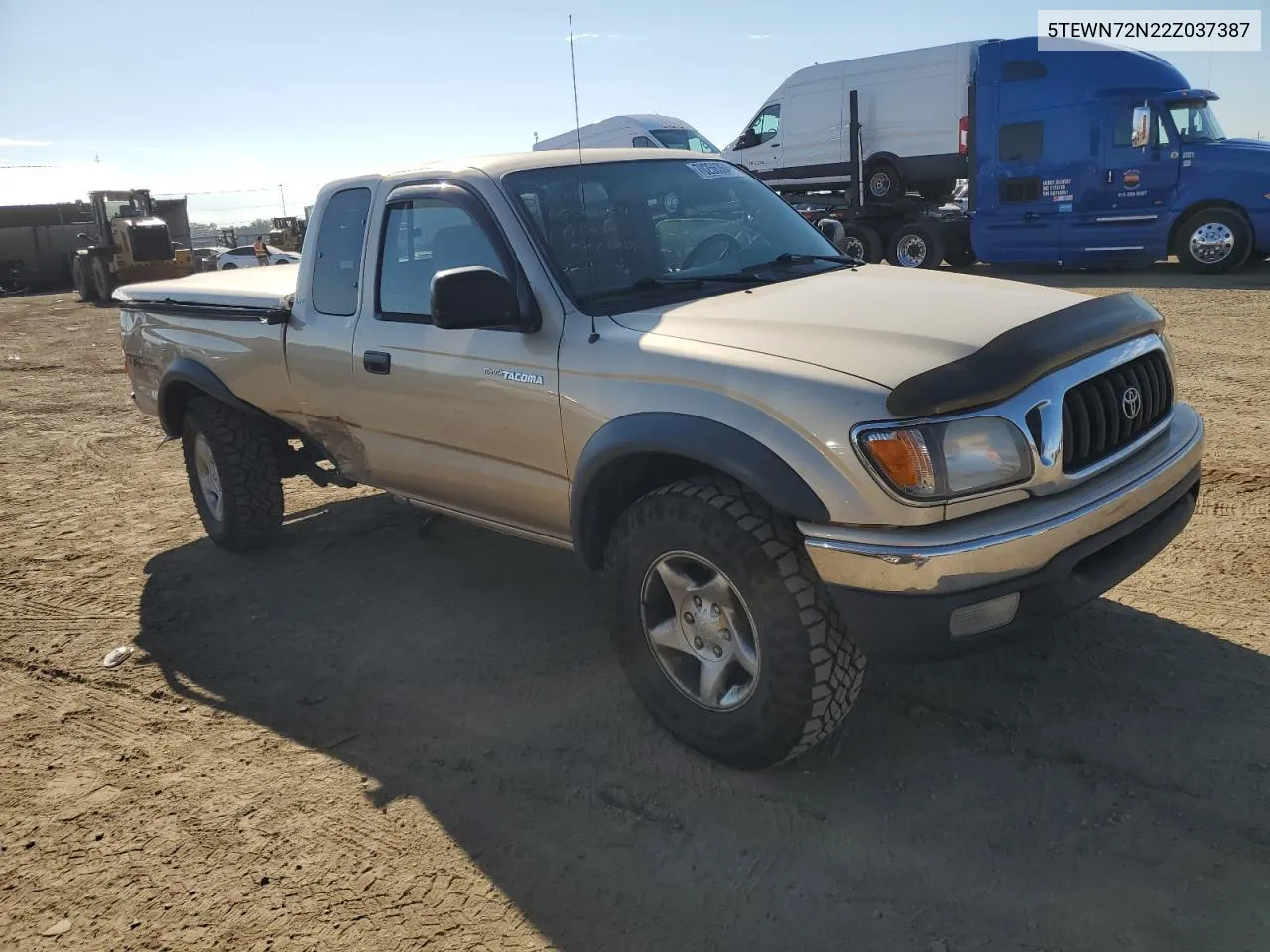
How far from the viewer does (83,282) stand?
83.7 ft

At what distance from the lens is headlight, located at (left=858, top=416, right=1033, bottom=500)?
2.59m

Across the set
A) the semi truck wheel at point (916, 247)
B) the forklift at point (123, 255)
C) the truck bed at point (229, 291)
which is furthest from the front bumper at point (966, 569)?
the forklift at point (123, 255)

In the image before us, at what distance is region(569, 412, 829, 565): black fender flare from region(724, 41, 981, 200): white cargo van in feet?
48.6

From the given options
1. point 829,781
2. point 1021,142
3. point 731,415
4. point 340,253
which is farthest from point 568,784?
point 1021,142

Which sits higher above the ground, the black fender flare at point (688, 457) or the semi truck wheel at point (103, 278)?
the semi truck wheel at point (103, 278)

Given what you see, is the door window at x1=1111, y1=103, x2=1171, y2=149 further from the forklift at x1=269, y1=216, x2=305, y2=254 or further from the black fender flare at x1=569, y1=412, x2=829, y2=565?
the forklift at x1=269, y1=216, x2=305, y2=254

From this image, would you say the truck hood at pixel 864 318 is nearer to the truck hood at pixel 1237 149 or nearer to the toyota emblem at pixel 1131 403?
the toyota emblem at pixel 1131 403

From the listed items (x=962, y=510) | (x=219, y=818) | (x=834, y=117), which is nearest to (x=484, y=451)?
(x=219, y=818)

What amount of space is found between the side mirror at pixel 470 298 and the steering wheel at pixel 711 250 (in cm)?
77

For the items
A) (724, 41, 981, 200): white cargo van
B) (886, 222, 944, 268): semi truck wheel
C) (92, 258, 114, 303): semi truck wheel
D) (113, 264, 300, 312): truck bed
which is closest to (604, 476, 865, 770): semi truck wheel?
(113, 264, 300, 312): truck bed

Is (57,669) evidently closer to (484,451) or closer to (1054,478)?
(484,451)

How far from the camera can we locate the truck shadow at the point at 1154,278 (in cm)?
1321

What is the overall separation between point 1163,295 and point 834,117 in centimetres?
774

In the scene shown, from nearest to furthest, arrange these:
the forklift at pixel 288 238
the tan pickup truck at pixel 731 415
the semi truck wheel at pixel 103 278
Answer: the tan pickup truck at pixel 731 415 → the semi truck wheel at pixel 103 278 → the forklift at pixel 288 238
